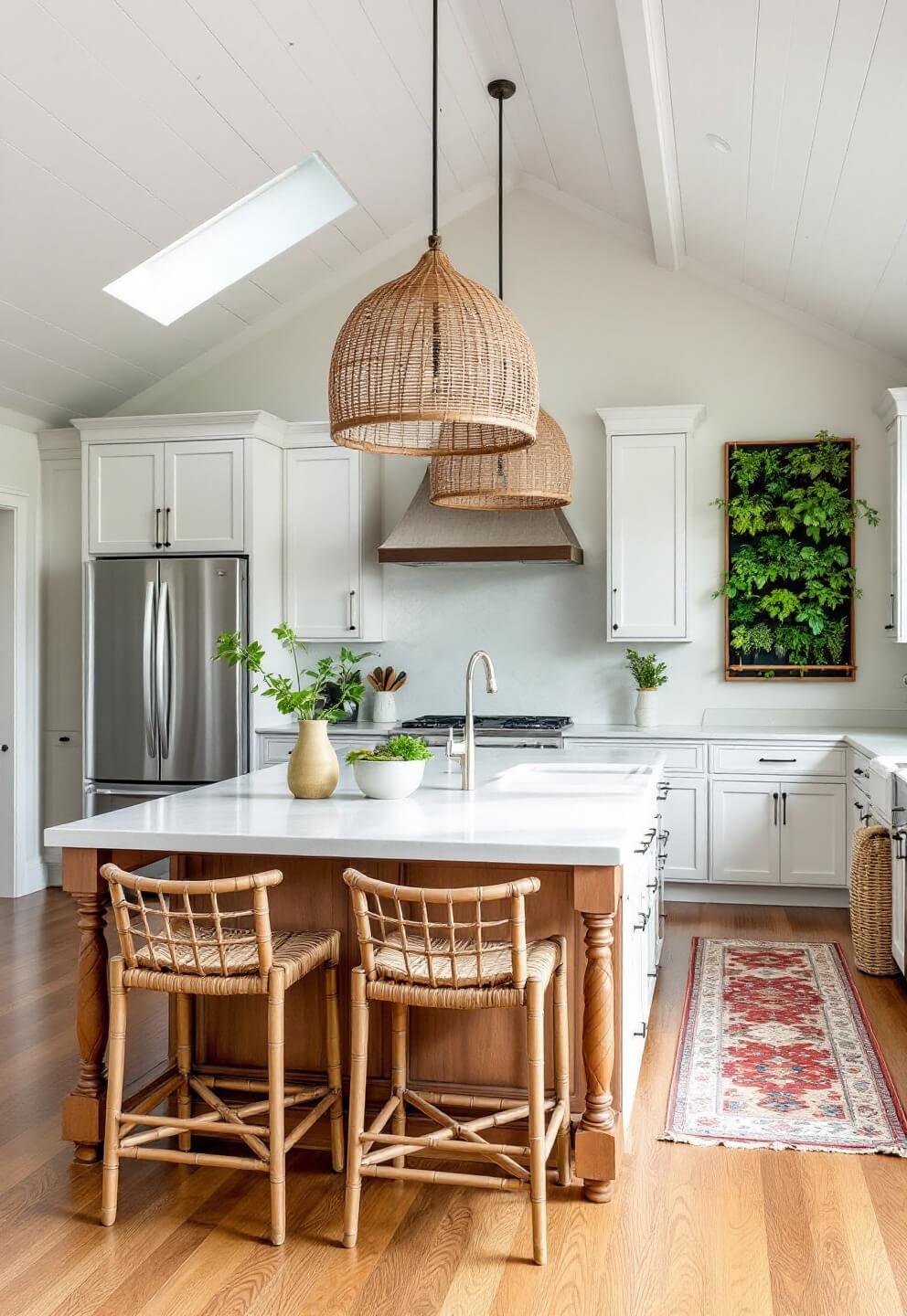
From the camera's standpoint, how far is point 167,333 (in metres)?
6.01

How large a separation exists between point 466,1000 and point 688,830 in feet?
10.9

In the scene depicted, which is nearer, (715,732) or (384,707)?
(715,732)

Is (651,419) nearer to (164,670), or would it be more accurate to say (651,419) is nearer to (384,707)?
(384,707)

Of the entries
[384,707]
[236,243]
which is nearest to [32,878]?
[384,707]

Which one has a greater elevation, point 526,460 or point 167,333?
point 167,333

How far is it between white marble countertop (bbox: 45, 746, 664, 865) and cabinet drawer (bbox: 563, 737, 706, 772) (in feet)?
6.20

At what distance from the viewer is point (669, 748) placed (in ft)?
18.4

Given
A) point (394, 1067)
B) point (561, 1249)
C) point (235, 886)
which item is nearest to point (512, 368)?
point (235, 886)

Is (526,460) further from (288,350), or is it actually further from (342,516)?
(288,350)

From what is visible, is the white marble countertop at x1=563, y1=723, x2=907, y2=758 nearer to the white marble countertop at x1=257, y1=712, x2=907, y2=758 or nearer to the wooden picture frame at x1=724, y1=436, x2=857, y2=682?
the white marble countertop at x1=257, y1=712, x2=907, y2=758

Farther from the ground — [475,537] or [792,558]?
[475,537]

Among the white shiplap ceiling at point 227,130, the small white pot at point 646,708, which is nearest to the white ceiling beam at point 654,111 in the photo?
the white shiplap ceiling at point 227,130

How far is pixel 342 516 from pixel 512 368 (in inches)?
139

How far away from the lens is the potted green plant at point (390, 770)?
3.29 m
